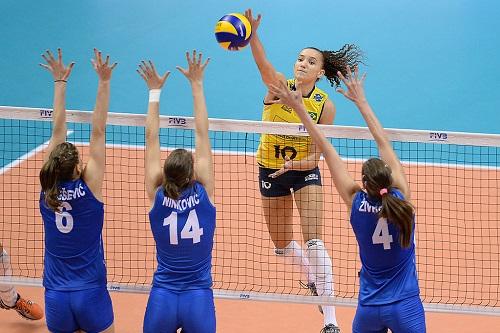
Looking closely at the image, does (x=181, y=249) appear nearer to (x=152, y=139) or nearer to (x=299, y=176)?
(x=152, y=139)

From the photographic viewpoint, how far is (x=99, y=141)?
695 cm

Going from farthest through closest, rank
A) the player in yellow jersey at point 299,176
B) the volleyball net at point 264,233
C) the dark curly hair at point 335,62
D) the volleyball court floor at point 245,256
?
the volleyball court floor at point 245,256 < the dark curly hair at point 335,62 < the player in yellow jersey at point 299,176 < the volleyball net at point 264,233

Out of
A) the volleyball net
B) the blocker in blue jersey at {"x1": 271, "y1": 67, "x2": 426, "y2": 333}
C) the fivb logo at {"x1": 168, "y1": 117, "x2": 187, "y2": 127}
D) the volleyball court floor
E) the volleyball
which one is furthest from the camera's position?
the volleyball court floor

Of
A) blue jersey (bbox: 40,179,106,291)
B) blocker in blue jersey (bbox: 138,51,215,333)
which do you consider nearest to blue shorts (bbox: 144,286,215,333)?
blocker in blue jersey (bbox: 138,51,215,333)

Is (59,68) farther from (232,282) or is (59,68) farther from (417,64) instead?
(417,64)

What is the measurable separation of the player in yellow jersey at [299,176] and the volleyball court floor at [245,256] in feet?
1.82

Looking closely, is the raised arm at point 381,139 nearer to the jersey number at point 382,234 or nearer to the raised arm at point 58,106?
the jersey number at point 382,234

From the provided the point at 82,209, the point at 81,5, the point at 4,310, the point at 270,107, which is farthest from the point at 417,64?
the point at 82,209

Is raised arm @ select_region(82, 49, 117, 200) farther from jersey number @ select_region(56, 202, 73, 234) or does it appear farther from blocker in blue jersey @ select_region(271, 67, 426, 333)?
blocker in blue jersey @ select_region(271, 67, 426, 333)

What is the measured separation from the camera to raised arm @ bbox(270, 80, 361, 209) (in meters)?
6.54

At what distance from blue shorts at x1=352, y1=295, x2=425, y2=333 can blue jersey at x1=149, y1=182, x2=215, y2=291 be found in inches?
48.3

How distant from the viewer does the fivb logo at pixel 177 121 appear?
25.2 feet

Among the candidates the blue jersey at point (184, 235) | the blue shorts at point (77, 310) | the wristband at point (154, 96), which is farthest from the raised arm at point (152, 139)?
the blue shorts at point (77, 310)

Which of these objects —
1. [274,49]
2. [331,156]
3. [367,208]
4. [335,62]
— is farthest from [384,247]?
[274,49]
